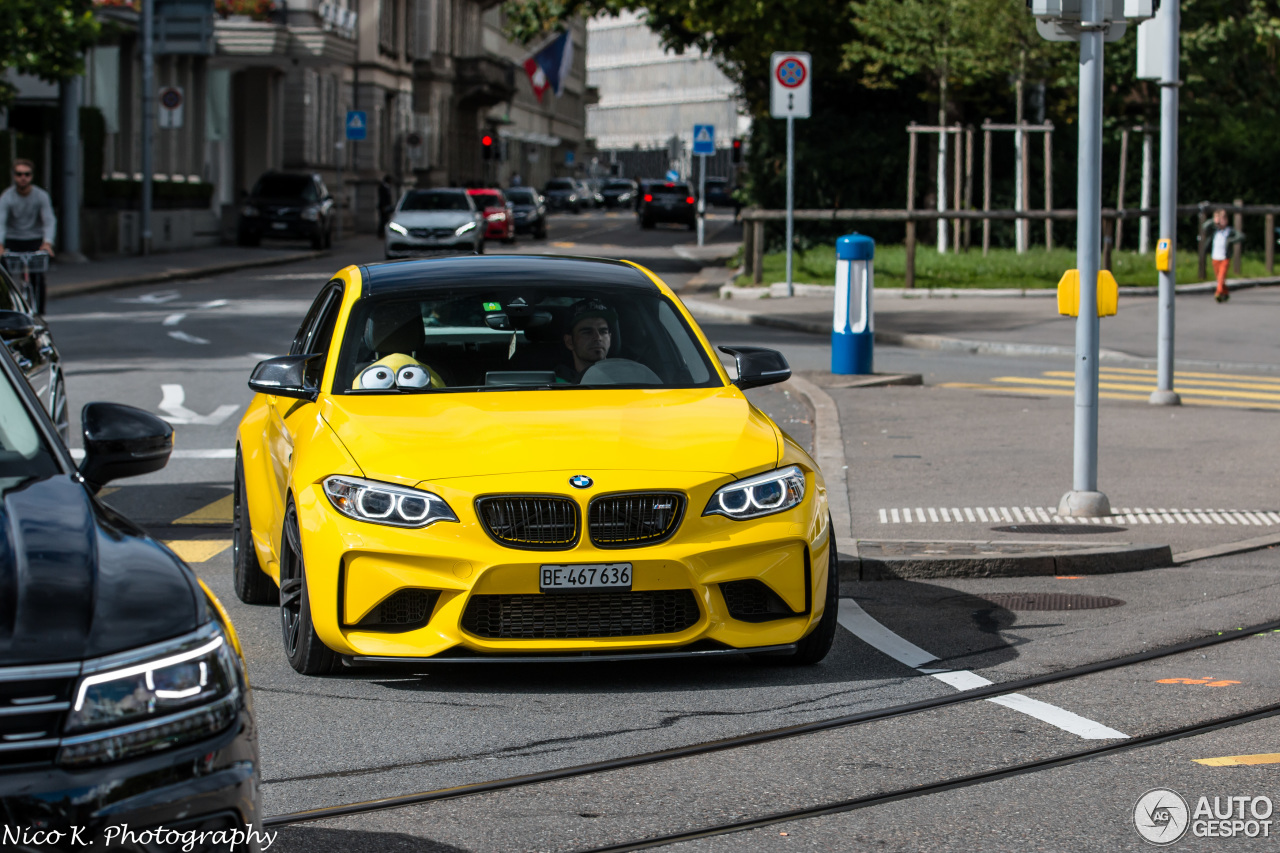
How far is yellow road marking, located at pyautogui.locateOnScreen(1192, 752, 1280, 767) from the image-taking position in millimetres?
5020

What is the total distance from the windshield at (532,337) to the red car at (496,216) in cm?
4417

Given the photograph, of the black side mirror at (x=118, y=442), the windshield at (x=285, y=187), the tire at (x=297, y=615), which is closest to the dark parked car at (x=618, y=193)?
the windshield at (x=285, y=187)

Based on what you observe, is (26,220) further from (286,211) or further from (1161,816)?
(286,211)

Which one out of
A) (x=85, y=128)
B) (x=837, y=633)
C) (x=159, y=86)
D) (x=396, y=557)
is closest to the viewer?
(x=396, y=557)

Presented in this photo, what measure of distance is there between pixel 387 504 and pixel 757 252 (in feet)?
82.5

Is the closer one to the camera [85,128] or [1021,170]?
[1021,170]

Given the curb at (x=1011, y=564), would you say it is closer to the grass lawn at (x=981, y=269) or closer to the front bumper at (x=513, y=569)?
the front bumper at (x=513, y=569)

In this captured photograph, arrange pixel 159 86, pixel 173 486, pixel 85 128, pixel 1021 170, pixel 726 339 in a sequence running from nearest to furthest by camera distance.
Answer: pixel 173 486
pixel 726 339
pixel 1021 170
pixel 85 128
pixel 159 86

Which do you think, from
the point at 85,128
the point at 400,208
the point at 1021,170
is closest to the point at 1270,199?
the point at 1021,170

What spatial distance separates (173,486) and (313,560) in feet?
17.0

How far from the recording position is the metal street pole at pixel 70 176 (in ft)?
116

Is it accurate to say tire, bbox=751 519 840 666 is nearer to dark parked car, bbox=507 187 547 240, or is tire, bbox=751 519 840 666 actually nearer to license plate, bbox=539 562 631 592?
license plate, bbox=539 562 631 592

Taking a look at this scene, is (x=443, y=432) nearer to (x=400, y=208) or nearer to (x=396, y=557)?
(x=396, y=557)

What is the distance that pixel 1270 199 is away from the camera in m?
37.7
